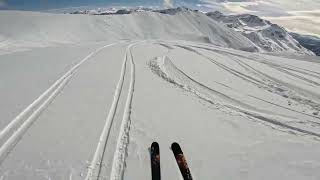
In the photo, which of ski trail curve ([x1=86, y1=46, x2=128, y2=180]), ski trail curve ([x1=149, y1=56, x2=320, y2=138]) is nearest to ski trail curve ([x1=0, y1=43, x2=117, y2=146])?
ski trail curve ([x1=86, y1=46, x2=128, y2=180])

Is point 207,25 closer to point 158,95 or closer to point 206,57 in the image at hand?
point 206,57

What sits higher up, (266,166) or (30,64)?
(30,64)

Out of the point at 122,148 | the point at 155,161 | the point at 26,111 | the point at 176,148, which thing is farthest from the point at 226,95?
the point at 26,111

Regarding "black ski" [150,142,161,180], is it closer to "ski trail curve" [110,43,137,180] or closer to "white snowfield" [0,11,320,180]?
"white snowfield" [0,11,320,180]

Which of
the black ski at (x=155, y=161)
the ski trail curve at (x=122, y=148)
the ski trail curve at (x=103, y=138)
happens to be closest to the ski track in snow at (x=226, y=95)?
the ski trail curve at (x=103, y=138)

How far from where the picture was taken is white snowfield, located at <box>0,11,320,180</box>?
321 inches

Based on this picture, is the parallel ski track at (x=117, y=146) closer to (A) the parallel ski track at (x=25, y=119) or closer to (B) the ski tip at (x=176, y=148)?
(B) the ski tip at (x=176, y=148)

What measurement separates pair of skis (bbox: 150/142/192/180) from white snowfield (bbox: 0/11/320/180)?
0.13m

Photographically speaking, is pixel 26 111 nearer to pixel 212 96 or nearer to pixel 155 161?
pixel 155 161

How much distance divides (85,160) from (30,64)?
38.8ft

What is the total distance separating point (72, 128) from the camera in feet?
32.9

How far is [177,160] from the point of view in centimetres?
851

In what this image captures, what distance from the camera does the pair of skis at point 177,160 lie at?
7.86m

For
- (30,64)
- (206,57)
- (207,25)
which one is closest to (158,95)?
(30,64)
